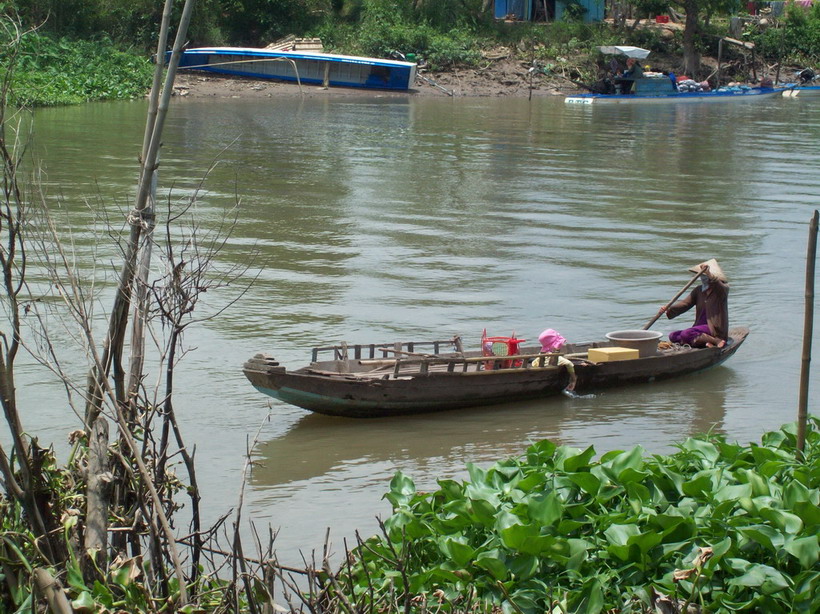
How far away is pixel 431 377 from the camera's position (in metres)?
8.46

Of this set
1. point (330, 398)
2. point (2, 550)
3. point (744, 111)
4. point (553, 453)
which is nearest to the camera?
point (2, 550)

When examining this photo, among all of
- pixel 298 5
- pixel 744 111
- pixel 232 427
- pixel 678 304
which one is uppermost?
pixel 298 5

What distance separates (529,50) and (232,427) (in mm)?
36730

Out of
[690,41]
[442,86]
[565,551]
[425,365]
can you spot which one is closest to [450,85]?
[442,86]

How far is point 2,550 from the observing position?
12.3 ft

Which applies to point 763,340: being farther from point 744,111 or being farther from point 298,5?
point 298,5

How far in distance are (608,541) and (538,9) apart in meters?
44.4

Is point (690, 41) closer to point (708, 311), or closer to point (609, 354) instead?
point (708, 311)

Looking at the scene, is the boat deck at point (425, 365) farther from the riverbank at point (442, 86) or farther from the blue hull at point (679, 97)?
the blue hull at point (679, 97)

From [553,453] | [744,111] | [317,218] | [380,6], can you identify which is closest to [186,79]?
[380,6]

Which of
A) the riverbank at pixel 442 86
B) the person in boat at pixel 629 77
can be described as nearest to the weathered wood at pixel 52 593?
the riverbank at pixel 442 86

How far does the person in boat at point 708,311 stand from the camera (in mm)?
9695

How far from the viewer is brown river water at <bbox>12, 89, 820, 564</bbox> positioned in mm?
8180

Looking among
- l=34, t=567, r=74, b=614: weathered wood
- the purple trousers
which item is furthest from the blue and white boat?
l=34, t=567, r=74, b=614: weathered wood
